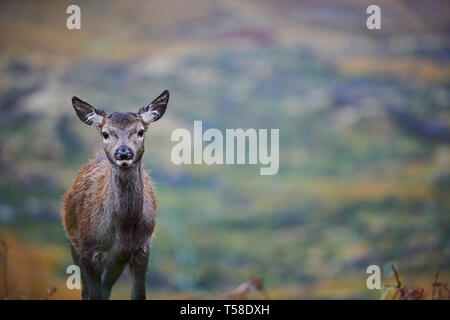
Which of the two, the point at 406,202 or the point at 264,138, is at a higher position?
the point at 264,138

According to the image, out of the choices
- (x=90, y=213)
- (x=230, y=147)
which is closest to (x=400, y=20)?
(x=230, y=147)

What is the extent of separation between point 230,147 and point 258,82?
1.78 m

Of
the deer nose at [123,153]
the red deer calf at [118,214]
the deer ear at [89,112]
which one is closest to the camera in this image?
the deer nose at [123,153]

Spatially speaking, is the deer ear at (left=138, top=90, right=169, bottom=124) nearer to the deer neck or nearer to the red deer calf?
the red deer calf

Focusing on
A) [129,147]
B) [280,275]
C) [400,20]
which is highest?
[400,20]

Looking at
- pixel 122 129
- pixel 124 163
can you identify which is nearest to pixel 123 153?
pixel 124 163

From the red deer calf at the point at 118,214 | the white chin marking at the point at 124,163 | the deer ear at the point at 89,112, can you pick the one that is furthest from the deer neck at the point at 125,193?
the deer ear at the point at 89,112

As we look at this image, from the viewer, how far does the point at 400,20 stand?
10.3 meters

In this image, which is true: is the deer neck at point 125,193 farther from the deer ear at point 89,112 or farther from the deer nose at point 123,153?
the deer ear at point 89,112

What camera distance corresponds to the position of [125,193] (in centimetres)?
599

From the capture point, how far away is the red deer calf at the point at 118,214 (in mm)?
5914

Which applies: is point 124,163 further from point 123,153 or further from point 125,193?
point 125,193
